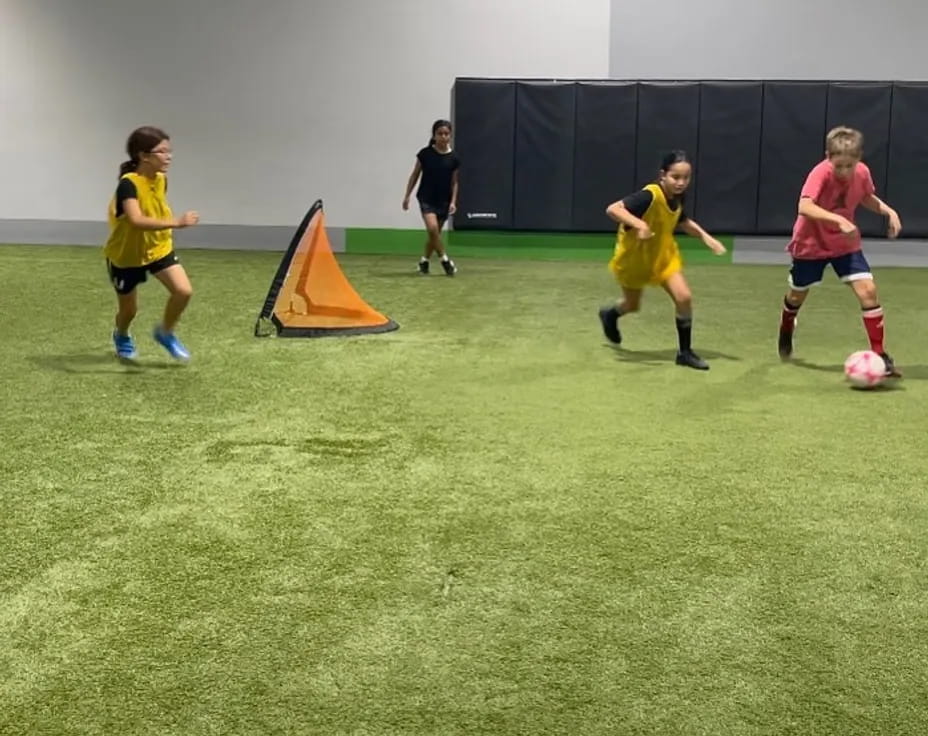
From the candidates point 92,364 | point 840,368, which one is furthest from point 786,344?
point 92,364

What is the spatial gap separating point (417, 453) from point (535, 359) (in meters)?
2.41

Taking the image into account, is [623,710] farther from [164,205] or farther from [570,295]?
[570,295]

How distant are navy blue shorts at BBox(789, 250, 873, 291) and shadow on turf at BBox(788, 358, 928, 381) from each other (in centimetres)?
51

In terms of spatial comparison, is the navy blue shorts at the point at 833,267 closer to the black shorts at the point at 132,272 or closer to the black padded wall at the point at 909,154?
the black shorts at the point at 132,272

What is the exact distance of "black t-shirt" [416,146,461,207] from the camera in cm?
1190

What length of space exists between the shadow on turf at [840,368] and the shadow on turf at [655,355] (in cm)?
42

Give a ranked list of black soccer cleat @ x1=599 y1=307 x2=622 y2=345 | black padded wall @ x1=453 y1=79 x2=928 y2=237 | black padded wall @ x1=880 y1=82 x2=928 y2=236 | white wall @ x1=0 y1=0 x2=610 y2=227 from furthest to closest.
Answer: white wall @ x1=0 y1=0 x2=610 y2=227 < black padded wall @ x1=453 y1=79 x2=928 y2=237 < black padded wall @ x1=880 y1=82 x2=928 y2=236 < black soccer cleat @ x1=599 y1=307 x2=622 y2=345

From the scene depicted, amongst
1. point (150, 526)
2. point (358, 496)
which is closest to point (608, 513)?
point (358, 496)

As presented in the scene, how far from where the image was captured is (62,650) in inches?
106

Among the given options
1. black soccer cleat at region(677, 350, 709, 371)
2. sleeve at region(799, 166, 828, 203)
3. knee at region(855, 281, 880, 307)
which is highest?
sleeve at region(799, 166, 828, 203)

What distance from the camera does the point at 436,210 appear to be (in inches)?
472

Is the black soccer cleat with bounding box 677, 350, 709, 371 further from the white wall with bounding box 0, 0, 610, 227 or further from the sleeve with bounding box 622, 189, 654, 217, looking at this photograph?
the white wall with bounding box 0, 0, 610, 227

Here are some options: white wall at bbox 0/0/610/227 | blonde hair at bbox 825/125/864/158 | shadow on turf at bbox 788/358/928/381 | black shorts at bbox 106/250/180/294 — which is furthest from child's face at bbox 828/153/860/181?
white wall at bbox 0/0/610/227

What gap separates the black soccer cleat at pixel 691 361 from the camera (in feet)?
21.4
